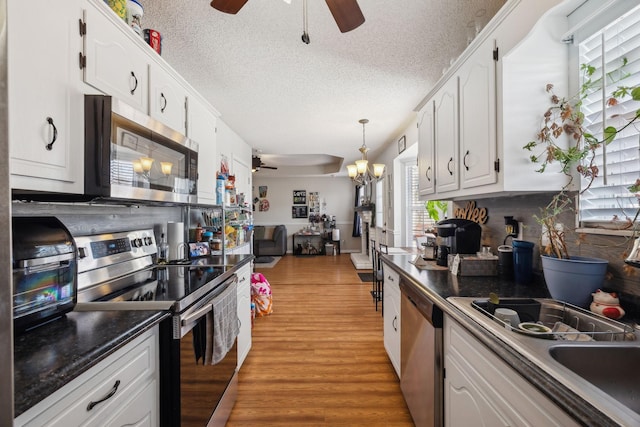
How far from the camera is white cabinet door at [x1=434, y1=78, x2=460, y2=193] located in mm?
1750

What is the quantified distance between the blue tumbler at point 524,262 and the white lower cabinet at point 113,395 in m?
1.75

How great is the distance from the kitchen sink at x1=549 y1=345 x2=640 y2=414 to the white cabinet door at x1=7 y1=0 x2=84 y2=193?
1663 mm

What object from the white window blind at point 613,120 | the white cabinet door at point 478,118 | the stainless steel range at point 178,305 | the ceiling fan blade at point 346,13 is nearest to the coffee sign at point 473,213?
the white cabinet door at point 478,118

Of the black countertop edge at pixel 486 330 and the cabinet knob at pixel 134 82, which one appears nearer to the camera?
the black countertop edge at pixel 486 330

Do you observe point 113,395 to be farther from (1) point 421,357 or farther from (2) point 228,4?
(2) point 228,4

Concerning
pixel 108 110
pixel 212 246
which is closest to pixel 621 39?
pixel 108 110

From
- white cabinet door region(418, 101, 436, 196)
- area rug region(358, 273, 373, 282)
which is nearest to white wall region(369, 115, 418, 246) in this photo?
area rug region(358, 273, 373, 282)

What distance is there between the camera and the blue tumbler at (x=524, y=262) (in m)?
1.48

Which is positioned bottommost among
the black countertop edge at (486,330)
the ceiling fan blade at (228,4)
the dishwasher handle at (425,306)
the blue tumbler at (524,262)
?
the dishwasher handle at (425,306)

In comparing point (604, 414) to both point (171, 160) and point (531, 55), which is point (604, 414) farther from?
point (171, 160)

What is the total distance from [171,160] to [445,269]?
1.80 meters

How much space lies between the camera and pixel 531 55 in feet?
4.21

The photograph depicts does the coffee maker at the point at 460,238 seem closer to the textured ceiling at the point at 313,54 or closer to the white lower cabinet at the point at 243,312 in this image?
the textured ceiling at the point at 313,54

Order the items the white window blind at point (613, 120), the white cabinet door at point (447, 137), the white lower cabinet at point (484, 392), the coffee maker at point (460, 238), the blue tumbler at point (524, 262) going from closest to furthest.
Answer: the white lower cabinet at point (484, 392) < the white window blind at point (613, 120) < the blue tumbler at point (524, 262) < the white cabinet door at point (447, 137) < the coffee maker at point (460, 238)
